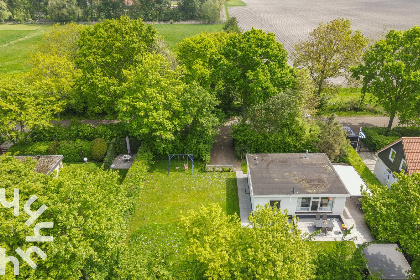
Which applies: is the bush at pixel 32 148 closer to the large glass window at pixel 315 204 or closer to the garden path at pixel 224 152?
the garden path at pixel 224 152

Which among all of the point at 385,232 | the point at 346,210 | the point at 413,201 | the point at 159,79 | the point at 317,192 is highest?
the point at 159,79

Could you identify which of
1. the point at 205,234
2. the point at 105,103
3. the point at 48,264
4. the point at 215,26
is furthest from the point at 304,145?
the point at 215,26

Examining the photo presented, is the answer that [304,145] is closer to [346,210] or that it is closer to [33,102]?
[346,210]

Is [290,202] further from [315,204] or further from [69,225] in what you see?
[69,225]

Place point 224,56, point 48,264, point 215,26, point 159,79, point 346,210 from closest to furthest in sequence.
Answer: point 48,264, point 346,210, point 159,79, point 224,56, point 215,26

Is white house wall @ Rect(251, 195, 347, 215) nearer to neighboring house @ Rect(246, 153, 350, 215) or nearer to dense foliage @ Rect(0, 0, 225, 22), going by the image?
neighboring house @ Rect(246, 153, 350, 215)

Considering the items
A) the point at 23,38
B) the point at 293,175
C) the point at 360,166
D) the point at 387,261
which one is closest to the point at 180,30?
the point at 23,38
